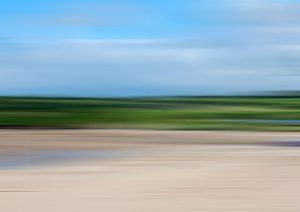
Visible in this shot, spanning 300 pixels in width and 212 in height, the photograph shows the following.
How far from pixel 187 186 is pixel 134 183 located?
0.87 metres

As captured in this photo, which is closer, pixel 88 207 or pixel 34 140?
pixel 88 207

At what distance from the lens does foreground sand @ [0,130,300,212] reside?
34.2 feet

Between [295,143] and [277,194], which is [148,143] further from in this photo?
[277,194]

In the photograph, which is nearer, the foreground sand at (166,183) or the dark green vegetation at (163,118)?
the foreground sand at (166,183)

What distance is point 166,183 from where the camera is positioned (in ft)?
41.1

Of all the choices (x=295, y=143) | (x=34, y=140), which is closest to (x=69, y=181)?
(x=295, y=143)

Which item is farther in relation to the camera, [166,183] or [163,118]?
[163,118]

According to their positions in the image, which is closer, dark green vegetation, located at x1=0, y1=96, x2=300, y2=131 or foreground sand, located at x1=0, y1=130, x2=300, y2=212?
foreground sand, located at x1=0, y1=130, x2=300, y2=212

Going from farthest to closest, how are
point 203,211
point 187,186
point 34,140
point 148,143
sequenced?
point 34,140 → point 148,143 → point 187,186 → point 203,211

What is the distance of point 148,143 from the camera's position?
74.9 ft

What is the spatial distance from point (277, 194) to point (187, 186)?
4.97ft

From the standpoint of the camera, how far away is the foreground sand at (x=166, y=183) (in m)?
10.4

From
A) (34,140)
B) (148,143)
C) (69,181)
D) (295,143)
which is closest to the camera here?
(69,181)

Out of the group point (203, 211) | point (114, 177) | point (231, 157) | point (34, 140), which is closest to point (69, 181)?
point (114, 177)
